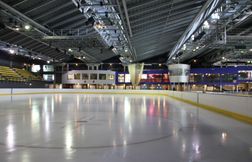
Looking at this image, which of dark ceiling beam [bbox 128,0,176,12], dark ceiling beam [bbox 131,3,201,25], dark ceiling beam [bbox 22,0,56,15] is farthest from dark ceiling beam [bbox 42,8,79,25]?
dark ceiling beam [bbox 128,0,176,12]

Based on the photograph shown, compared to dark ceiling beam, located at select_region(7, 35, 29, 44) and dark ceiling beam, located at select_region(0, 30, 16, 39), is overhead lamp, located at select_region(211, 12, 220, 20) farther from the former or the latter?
dark ceiling beam, located at select_region(7, 35, 29, 44)

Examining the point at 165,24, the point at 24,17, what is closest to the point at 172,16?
the point at 165,24

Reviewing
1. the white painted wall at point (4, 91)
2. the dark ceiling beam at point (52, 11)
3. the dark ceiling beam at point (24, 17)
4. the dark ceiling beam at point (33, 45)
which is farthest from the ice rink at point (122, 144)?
the dark ceiling beam at point (33, 45)

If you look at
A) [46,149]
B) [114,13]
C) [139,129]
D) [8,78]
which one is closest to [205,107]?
A: [114,13]

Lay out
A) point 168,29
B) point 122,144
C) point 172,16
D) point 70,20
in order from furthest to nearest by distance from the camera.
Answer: point 168,29
point 70,20
point 172,16
point 122,144

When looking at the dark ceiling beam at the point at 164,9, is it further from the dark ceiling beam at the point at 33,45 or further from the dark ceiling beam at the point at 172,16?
the dark ceiling beam at the point at 33,45

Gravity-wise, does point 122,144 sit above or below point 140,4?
below

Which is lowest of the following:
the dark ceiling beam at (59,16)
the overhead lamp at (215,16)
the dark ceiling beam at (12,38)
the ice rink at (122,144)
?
the ice rink at (122,144)

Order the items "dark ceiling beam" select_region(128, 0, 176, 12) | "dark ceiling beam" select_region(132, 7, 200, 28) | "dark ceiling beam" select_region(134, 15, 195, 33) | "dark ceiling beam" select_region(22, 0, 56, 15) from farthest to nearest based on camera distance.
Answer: "dark ceiling beam" select_region(134, 15, 195, 33)
"dark ceiling beam" select_region(132, 7, 200, 28)
"dark ceiling beam" select_region(22, 0, 56, 15)
"dark ceiling beam" select_region(128, 0, 176, 12)

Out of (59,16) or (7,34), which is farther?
(7,34)

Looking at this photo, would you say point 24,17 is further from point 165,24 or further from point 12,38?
point 12,38

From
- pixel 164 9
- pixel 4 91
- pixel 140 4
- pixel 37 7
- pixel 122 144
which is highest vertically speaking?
pixel 37 7

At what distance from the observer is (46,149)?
611cm

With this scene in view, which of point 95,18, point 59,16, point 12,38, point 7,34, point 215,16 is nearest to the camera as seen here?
point 215,16
